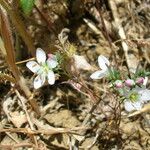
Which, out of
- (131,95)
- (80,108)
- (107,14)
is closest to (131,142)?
(80,108)

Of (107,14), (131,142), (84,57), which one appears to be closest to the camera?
(131,142)

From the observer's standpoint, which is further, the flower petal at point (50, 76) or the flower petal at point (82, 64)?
the flower petal at point (82, 64)

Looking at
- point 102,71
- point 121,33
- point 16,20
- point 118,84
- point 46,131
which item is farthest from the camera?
point 121,33

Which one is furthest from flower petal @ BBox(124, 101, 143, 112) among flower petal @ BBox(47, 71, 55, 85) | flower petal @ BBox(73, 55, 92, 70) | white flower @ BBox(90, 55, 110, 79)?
Answer: flower petal @ BBox(73, 55, 92, 70)

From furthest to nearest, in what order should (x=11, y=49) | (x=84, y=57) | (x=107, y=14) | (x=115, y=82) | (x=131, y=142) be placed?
1. (x=107, y=14)
2. (x=84, y=57)
3. (x=131, y=142)
4. (x=11, y=49)
5. (x=115, y=82)

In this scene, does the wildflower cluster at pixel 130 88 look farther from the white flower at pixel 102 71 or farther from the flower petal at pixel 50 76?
the flower petal at pixel 50 76

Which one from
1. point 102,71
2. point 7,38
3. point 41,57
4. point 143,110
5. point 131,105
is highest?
point 7,38

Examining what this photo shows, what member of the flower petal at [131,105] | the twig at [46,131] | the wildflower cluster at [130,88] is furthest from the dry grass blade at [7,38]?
the flower petal at [131,105]

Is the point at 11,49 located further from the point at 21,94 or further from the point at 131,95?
the point at 131,95

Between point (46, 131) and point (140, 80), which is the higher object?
point (140, 80)

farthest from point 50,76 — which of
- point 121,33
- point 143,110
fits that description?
point 121,33

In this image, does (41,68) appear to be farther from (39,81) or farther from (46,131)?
(46,131)
